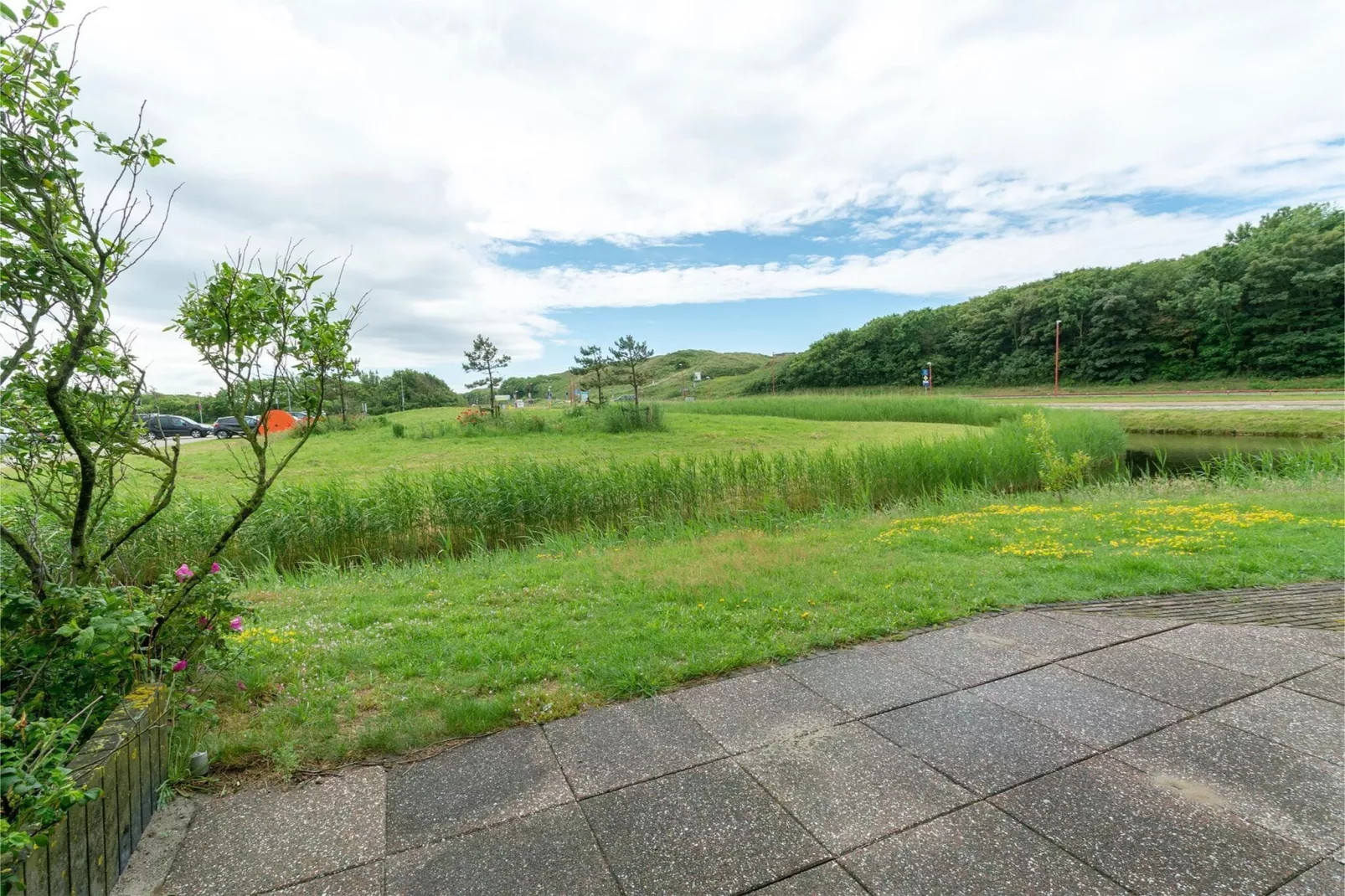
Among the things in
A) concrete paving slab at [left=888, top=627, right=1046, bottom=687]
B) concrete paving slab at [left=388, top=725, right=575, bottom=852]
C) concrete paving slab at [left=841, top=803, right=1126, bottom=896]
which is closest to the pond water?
concrete paving slab at [left=888, top=627, right=1046, bottom=687]

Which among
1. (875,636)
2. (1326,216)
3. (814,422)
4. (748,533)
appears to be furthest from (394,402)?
(1326,216)

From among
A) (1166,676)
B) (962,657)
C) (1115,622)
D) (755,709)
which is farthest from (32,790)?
(1115,622)

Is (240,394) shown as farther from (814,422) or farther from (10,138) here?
(814,422)

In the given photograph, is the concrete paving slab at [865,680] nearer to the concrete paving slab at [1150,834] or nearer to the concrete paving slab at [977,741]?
Answer: the concrete paving slab at [977,741]

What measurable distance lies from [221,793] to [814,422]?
20.5 meters

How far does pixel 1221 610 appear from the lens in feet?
10.7

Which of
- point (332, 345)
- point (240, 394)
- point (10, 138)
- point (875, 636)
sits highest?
point (10, 138)

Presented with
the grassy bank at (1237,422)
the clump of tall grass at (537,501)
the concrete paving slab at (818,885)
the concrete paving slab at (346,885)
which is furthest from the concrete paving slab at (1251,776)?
the grassy bank at (1237,422)

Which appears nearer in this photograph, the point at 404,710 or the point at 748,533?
the point at 404,710

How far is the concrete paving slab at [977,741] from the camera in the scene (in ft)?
6.33

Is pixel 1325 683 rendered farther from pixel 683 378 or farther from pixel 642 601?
pixel 683 378

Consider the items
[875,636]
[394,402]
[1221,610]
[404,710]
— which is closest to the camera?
[404,710]

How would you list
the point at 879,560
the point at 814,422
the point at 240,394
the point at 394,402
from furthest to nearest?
the point at 394,402 < the point at 814,422 < the point at 879,560 < the point at 240,394

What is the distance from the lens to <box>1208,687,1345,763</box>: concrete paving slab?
2.04 m
